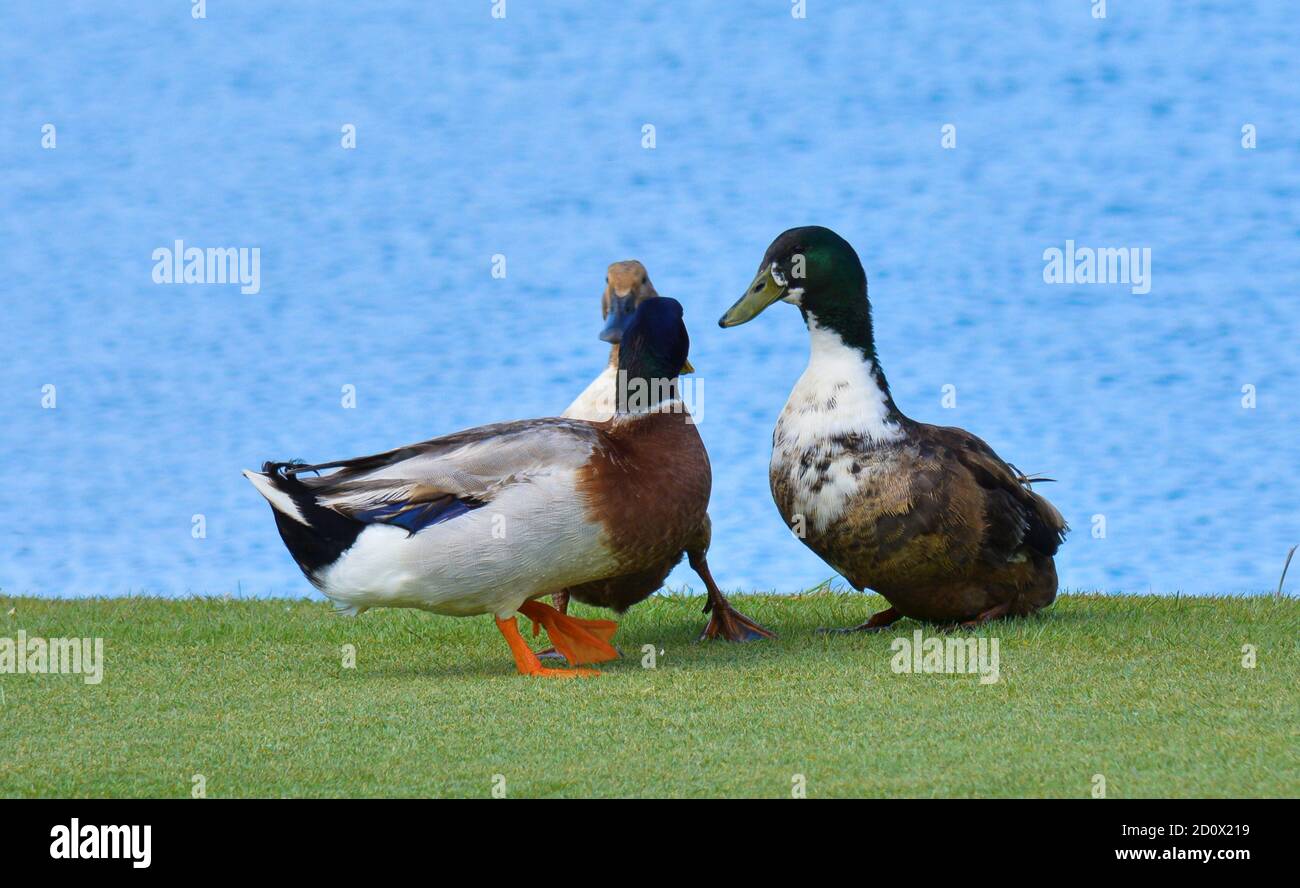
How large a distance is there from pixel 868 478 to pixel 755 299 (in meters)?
1.01

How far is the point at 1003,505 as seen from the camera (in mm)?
7434

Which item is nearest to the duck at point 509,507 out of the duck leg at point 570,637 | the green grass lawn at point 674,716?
the duck leg at point 570,637

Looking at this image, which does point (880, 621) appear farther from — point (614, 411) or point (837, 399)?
point (614, 411)

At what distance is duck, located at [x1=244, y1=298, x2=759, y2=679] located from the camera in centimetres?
627

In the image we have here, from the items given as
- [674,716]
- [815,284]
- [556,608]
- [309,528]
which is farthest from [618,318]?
[674,716]

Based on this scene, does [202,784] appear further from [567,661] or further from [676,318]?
[676,318]

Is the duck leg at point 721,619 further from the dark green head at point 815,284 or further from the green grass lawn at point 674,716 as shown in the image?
the dark green head at point 815,284

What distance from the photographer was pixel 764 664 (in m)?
6.72

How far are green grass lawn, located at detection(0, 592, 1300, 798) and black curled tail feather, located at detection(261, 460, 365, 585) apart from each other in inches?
21.9

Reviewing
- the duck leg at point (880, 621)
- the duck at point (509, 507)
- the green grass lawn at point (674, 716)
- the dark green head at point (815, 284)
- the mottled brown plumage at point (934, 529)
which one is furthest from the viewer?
the duck leg at point (880, 621)

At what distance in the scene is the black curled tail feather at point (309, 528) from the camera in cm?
638

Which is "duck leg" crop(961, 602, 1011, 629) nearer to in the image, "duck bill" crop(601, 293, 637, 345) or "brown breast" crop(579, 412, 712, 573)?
"brown breast" crop(579, 412, 712, 573)

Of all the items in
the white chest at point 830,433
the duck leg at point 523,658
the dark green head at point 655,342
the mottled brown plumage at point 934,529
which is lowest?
the duck leg at point 523,658

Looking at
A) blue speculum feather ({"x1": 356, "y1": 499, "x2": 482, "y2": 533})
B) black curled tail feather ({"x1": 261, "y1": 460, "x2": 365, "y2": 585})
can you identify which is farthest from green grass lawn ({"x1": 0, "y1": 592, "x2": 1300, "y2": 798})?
blue speculum feather ({"x1": 356, "y1": 499, "x2": 482, "y2": 533})
